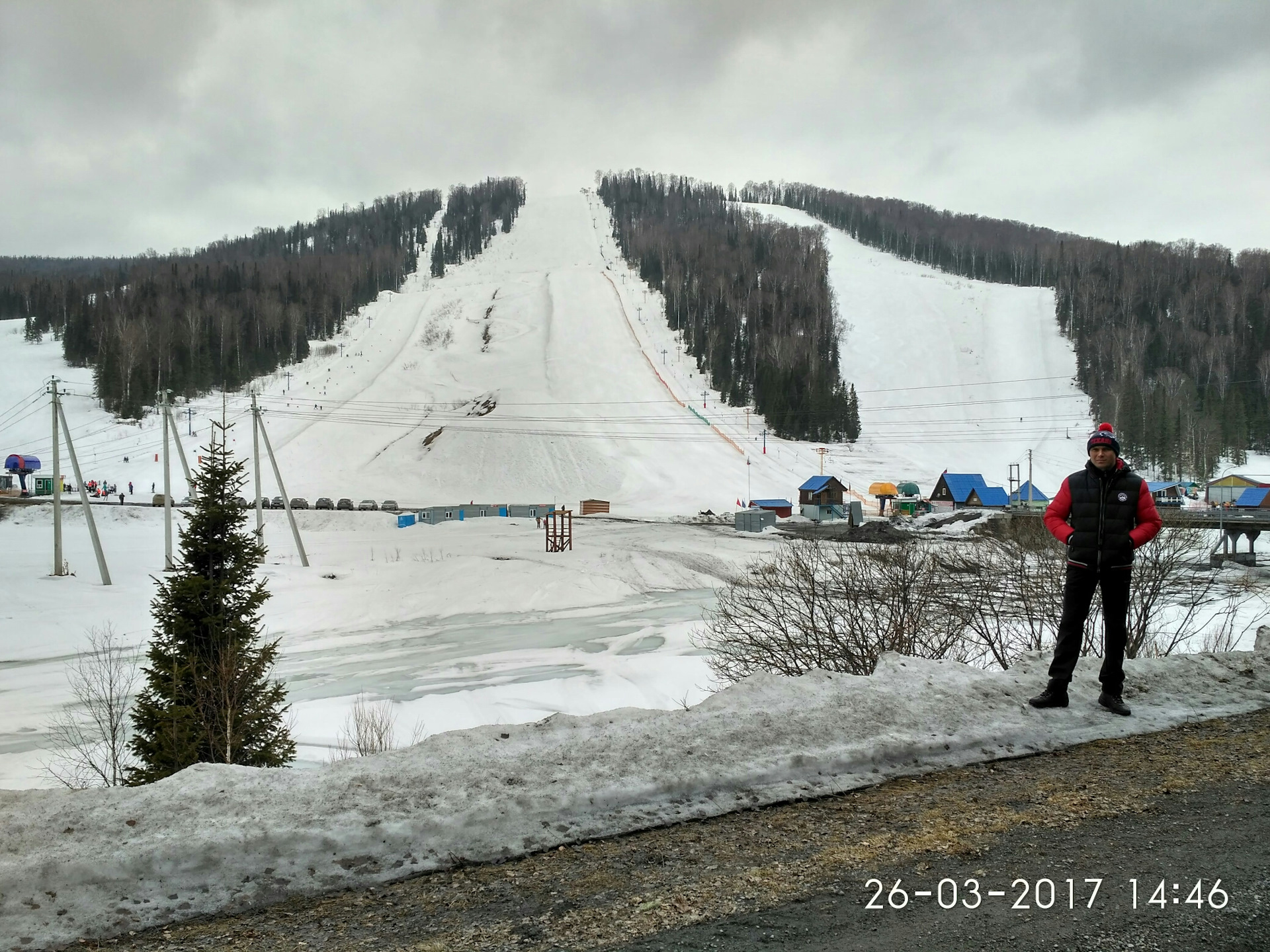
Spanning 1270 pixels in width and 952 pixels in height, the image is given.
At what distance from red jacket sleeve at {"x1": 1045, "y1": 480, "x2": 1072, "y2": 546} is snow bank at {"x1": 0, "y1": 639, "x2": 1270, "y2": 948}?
4.11 ft

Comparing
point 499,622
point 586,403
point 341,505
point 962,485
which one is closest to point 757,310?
point 586,403

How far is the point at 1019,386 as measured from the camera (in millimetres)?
108750

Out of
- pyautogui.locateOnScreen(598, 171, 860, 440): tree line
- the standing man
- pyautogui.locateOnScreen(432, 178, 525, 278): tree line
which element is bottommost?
the standing man

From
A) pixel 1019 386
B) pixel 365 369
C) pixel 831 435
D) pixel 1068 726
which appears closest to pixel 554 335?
pixel 365 369

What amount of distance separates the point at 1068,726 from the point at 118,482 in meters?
84.1

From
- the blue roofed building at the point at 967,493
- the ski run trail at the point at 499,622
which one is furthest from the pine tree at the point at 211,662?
the blue roofed building at the point at 967,493

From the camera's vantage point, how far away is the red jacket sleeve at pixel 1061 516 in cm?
632

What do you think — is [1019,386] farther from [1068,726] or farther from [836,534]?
[1068,726]

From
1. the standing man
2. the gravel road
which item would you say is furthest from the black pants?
the gravel road

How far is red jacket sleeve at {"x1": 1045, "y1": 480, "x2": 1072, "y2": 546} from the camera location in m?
6.32

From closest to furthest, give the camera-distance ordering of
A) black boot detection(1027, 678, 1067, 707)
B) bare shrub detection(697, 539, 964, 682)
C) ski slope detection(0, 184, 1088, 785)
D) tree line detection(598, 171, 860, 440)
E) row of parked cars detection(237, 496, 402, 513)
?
black boot detection(1027, 678, 1067, 707)
bare shrub detection(697, 539, 964, 682)
ski slope detection(0, 184, 1088, 785)
row of parked cars detection(237, 496, 402, 513)
tree line detection(598, 171, 860, 440)
